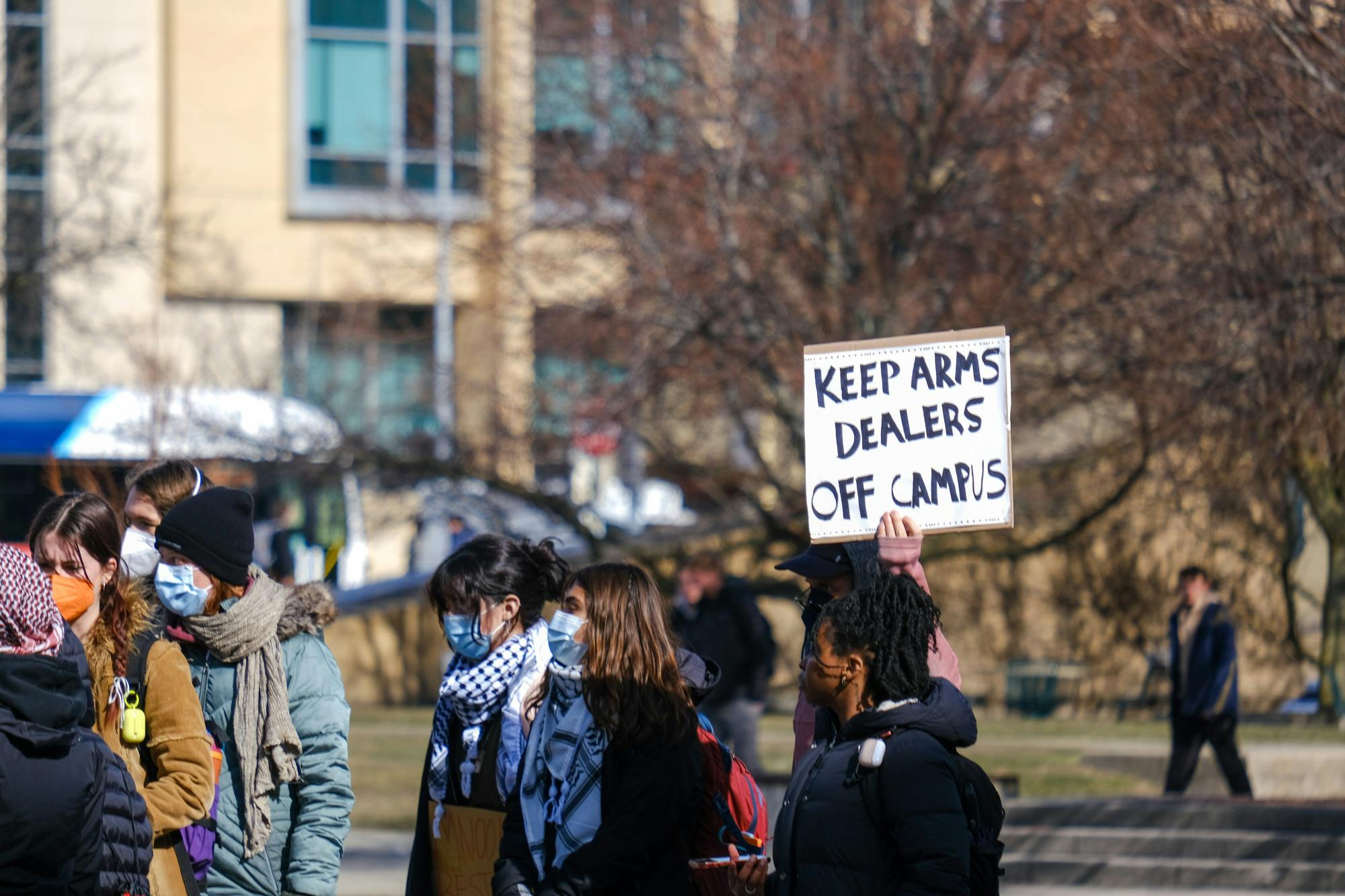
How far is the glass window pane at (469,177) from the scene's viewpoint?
1686 centimetres

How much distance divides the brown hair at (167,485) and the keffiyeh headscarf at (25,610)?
1.40m

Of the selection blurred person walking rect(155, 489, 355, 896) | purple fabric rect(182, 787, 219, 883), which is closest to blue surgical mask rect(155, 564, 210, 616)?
blurred person walking rect(155, 489, 355, 896)

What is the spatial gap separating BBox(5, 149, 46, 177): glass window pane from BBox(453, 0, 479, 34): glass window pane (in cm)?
517

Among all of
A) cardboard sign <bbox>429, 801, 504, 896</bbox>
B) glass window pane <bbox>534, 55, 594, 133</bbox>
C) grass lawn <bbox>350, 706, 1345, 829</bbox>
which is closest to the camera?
cardboard sign <bbox>429, 801, 504, 896</bbox>

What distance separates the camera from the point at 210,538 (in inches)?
187

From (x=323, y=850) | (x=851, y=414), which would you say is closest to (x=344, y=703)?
(x=323, y=850)

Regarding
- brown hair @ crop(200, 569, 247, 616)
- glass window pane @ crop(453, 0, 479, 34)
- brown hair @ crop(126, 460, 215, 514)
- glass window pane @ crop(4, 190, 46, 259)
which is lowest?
brown hair @ crop(200, 569, 247, 616)

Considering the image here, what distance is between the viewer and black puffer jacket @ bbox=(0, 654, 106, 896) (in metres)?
3.68

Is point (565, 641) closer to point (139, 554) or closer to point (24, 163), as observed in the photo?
point (139, 554)

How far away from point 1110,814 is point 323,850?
725 cm

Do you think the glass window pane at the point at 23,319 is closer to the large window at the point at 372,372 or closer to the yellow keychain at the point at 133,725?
the large window at the point at 372,372

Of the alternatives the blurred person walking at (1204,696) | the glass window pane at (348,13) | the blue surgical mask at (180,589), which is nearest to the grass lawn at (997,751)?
the blurred person walking at (1204,696)

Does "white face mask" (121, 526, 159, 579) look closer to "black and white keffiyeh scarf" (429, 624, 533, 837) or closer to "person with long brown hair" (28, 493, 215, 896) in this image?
"person with long brown hair" (28, 493, 215, 896)

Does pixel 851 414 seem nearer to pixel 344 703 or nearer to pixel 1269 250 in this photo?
pixel 344 703
